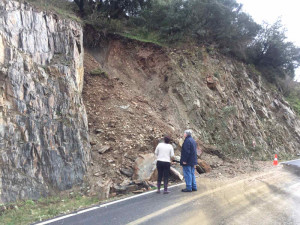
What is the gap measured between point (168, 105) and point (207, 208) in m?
8.37

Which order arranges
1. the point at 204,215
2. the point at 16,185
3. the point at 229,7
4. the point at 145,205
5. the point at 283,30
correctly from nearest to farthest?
the point at 204,215 < the point at 145,205 < the point at 16,185 < the point at 229,7 < the point at 283,30

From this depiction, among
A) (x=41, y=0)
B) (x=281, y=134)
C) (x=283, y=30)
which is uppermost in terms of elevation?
(x=283, y=30)

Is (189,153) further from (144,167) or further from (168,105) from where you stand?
(168,105)

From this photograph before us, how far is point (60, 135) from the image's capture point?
307 inches

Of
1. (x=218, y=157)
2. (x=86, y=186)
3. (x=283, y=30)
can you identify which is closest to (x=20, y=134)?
(x=86, y=186)

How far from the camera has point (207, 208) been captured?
5250 mm

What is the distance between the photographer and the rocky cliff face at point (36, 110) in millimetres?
6594

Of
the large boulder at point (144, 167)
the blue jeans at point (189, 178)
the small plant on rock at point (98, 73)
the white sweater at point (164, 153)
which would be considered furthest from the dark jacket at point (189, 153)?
the small plant on rock at point (98, 73)

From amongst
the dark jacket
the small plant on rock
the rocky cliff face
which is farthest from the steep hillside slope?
the dark jacket

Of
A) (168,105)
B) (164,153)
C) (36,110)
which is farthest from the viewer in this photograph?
(168,105)

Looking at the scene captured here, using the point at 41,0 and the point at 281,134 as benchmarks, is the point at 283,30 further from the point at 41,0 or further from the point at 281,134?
the point at 41,0

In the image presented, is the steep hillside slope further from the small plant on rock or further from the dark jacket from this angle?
the dark jacket

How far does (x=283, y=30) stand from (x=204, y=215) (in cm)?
2138

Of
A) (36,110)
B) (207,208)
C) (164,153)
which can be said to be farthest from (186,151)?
(36,110)
